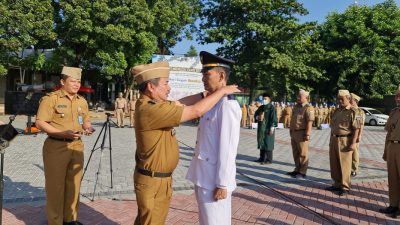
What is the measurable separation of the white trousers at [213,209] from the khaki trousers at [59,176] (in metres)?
2.09

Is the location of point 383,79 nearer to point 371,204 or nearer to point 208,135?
point 371,204

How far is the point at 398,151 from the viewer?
609cm

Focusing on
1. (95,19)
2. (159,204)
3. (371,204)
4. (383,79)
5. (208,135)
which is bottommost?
(371,204)

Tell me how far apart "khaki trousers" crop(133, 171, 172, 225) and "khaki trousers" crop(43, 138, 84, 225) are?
167cm

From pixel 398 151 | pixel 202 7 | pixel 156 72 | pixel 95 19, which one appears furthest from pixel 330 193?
pixel 202 7

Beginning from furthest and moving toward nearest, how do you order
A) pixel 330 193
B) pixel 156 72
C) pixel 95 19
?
pixel 95 19
pixel 330 193
pixel 156 72

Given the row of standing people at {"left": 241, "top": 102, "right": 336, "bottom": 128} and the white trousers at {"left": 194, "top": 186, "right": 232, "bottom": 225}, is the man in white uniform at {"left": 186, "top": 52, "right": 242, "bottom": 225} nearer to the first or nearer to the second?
the white trousers at {"left": 194, "top": 186, "right": 232, "bottom": 225}

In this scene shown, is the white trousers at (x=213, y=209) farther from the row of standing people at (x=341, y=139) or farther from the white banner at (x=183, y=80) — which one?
the white banner at (x=183, y=80)

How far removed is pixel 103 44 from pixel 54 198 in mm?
24490

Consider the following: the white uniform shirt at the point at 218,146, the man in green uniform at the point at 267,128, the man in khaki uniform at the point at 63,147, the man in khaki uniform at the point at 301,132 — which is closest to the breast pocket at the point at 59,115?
the man in khaki uniform at the point at 63,147

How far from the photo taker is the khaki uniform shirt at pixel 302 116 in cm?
864

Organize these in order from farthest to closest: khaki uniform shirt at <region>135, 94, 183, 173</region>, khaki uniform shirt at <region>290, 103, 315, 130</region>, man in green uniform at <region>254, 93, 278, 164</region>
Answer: man in green uniform at <region>254, 93, 278, 164</region>, khaki uniform shirt at <region>290, 103, 315, 130</region>, khaki uniform shirt at <region>135, 94, 183, 173</region>

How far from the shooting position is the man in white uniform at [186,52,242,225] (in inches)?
125

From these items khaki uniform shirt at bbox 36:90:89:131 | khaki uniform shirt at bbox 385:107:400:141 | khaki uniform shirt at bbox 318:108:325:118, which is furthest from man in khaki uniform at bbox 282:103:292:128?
khaki uniform shirt at bbox 36:90:89:131
